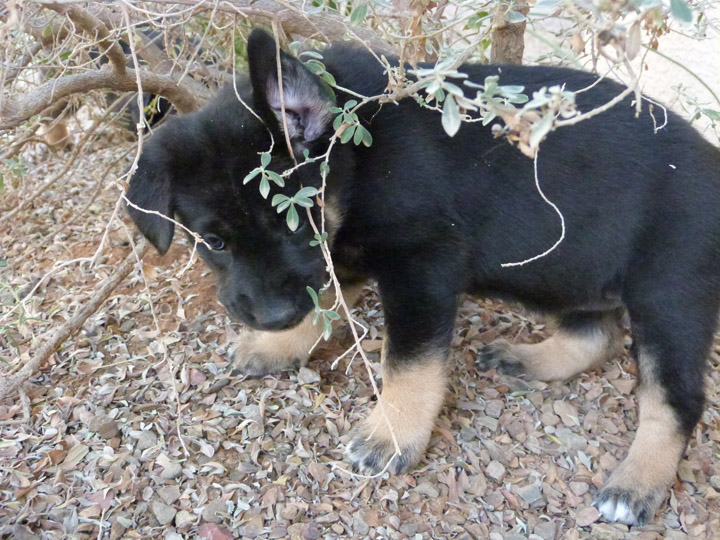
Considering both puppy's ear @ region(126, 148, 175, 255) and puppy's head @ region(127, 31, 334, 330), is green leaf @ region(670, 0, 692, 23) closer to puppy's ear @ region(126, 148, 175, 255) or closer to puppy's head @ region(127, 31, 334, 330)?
puppy's head @ region(127, 31, 334, 330)

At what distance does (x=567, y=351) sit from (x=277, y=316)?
159cm

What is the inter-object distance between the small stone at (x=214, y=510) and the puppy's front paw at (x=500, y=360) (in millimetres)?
1454

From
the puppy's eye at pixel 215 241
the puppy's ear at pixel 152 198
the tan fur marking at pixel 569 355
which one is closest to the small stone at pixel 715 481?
the tan fur marking at pixel 569 355

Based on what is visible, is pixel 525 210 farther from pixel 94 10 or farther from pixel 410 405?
pixel 94 10

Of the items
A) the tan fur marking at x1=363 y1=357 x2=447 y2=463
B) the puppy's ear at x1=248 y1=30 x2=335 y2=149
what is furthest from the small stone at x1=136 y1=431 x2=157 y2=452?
the puppy's ear at x1=248 y1=30 x2=335 y2=149

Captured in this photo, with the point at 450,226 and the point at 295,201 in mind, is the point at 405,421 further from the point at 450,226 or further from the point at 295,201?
the point at 295,201

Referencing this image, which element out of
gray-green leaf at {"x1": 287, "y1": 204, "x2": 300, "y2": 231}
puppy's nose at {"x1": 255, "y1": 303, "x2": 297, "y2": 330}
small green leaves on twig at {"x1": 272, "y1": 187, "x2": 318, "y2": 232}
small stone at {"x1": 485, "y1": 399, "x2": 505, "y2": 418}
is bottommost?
small stone at {"x1": 485, "y1": 399, "x2": 505, "y2": 418}

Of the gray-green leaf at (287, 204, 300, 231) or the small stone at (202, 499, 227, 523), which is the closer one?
the gray-green leaf at (287, 204, 300, 231)

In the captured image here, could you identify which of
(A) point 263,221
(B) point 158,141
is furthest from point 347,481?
(B) point 158,141

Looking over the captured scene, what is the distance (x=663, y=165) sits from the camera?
2.44m

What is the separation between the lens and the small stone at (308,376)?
2984 millimetres

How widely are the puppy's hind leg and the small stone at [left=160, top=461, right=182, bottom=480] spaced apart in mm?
1536

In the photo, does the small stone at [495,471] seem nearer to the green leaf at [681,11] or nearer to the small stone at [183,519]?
the small stone at [183,519]

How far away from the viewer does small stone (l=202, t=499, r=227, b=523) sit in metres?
2.32
